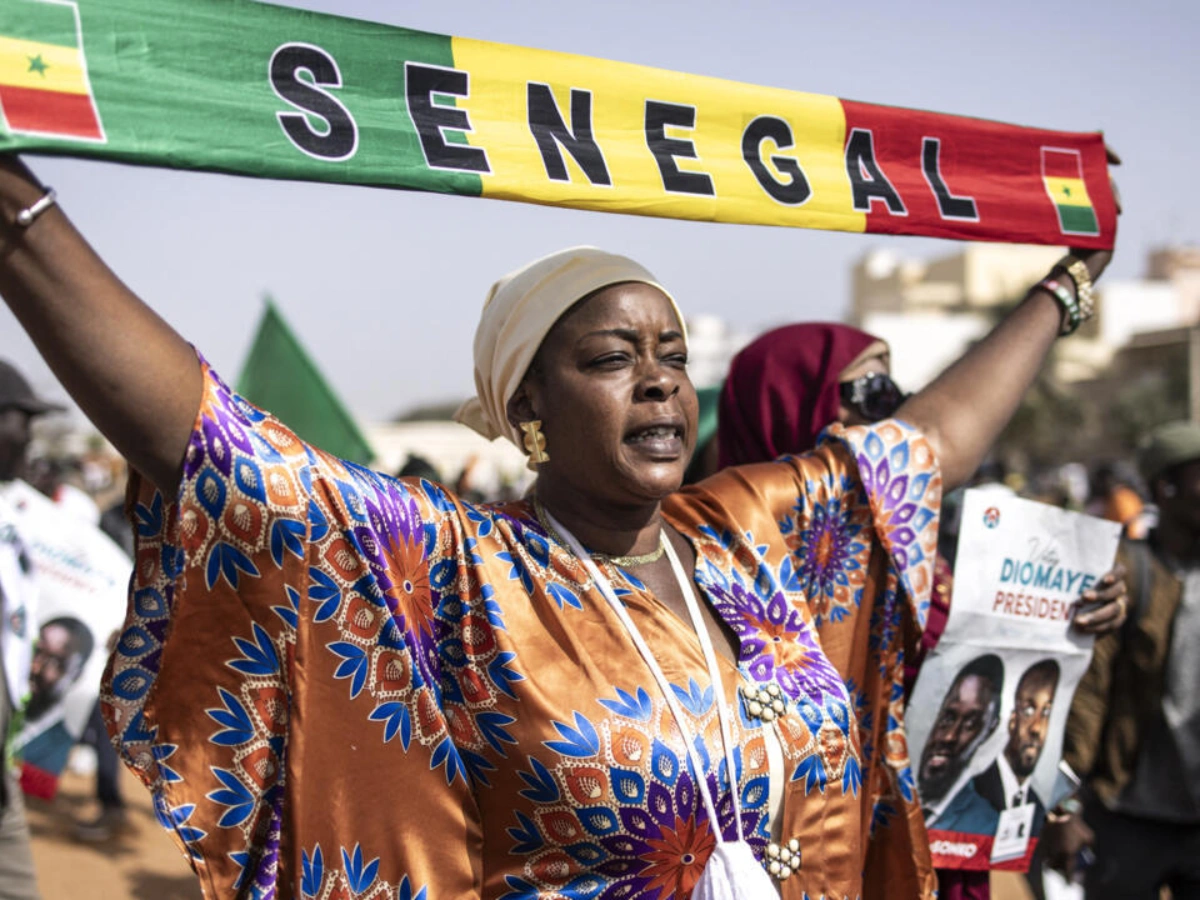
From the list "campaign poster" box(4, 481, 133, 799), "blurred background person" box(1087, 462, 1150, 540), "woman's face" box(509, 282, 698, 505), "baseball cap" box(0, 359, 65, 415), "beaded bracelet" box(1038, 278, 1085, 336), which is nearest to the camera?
"woman's face" box(509, 282, 698, 505)

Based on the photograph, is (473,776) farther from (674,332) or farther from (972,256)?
(972,256)

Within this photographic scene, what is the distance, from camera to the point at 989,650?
3.12 metres

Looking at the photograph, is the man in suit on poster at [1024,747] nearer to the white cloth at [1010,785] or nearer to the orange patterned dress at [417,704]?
the white cloth at [1010,785]

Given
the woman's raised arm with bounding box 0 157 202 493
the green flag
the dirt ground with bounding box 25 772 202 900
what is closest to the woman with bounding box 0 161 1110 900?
the woman's raised arm with bounding box 0 157 202 493

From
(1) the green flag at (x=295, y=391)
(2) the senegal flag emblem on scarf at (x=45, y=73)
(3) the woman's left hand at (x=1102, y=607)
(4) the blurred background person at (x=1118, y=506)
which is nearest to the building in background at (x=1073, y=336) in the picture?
(4) the blurred background person at (x=1118, y=506)

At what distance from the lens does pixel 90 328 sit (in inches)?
64.5

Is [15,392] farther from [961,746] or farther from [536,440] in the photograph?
[961,746]

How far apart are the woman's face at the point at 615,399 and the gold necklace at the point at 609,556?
87 millimetres

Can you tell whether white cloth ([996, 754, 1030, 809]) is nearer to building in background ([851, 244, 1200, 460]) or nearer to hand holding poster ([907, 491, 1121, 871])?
hand holding poster ([907, 491, 1121, 871])

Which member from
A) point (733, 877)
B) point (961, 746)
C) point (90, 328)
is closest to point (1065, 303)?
point (961, 746)

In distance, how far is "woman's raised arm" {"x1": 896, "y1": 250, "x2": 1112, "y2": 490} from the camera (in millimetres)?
2752

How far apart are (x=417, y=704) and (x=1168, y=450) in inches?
132

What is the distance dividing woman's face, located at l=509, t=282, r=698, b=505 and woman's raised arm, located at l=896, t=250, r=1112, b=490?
2.39 ft

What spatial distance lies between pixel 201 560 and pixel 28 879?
2.41 m
